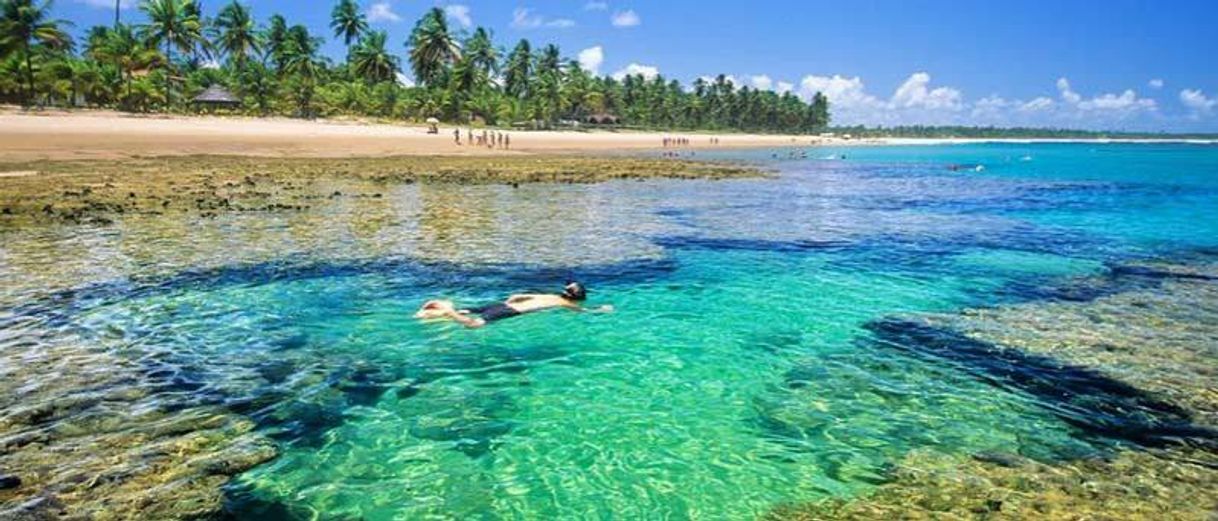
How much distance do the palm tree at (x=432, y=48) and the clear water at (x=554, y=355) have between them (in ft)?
312

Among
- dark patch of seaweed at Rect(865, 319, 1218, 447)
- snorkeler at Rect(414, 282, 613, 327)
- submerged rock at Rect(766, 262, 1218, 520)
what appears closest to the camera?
submerged rock at Rect(766, 262, 1218, 520)

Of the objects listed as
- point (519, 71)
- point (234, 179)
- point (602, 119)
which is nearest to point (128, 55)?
point (234, 179)

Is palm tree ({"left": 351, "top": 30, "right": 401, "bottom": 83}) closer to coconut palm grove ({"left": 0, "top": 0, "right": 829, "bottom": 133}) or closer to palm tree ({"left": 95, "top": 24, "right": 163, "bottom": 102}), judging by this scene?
coconut palm grove ({"left": 0, "top": 0, "right": 829, "bottom": 133})

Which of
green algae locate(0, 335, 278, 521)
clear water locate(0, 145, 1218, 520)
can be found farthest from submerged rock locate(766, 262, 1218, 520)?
green algae locate(0, 335, 278, 521)

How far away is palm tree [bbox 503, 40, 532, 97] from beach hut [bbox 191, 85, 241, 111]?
6081cm

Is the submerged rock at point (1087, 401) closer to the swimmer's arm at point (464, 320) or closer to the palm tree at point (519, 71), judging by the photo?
the swimmer's arm at point (464, 320)

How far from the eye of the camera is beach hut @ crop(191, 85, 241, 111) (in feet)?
250

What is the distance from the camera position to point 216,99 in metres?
76.5

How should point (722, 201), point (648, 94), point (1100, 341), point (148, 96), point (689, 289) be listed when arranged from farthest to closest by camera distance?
point (648, 94) → point (148, 96) → point (722, 201) → point (689, 289) → point (1100, 341)

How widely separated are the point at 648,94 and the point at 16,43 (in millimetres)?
120932

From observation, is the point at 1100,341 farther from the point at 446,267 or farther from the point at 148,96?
the point at 148,96

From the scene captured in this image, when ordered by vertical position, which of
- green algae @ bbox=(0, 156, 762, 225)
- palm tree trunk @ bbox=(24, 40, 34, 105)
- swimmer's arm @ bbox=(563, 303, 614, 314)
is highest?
palm tree trunk @ bbox=(24, 40, 34, 105)

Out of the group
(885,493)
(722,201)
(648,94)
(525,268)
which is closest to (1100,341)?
(885,493)

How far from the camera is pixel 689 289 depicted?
14000mm
